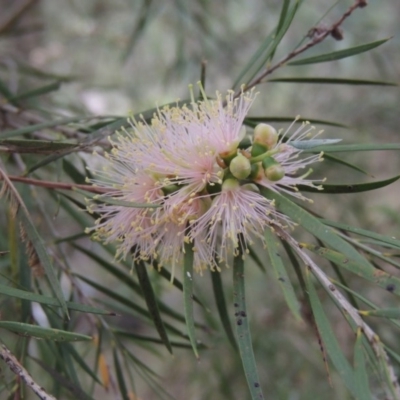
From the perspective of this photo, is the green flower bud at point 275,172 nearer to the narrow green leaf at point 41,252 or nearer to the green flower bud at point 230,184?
the green flower bud at point 230,184

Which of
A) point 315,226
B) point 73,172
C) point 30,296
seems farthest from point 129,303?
point 315,226

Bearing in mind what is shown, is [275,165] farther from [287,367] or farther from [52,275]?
[287,367]

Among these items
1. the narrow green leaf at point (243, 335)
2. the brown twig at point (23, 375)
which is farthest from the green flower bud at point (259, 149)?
the brown twig at point (23, 375)

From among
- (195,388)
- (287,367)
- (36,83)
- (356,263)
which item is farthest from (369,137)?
(356,263)

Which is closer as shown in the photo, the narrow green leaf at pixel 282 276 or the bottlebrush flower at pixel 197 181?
the narrow green leaf at pixel 282 276

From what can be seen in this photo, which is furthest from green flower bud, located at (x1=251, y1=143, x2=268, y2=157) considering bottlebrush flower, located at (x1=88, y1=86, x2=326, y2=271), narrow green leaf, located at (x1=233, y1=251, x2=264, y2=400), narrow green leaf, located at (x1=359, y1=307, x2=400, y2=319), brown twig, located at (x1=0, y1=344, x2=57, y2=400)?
brown twig, located at (x1=0, y1=344, x2=57, y2=400)

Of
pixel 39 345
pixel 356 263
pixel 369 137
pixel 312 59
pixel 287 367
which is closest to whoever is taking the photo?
pixel 356 263
